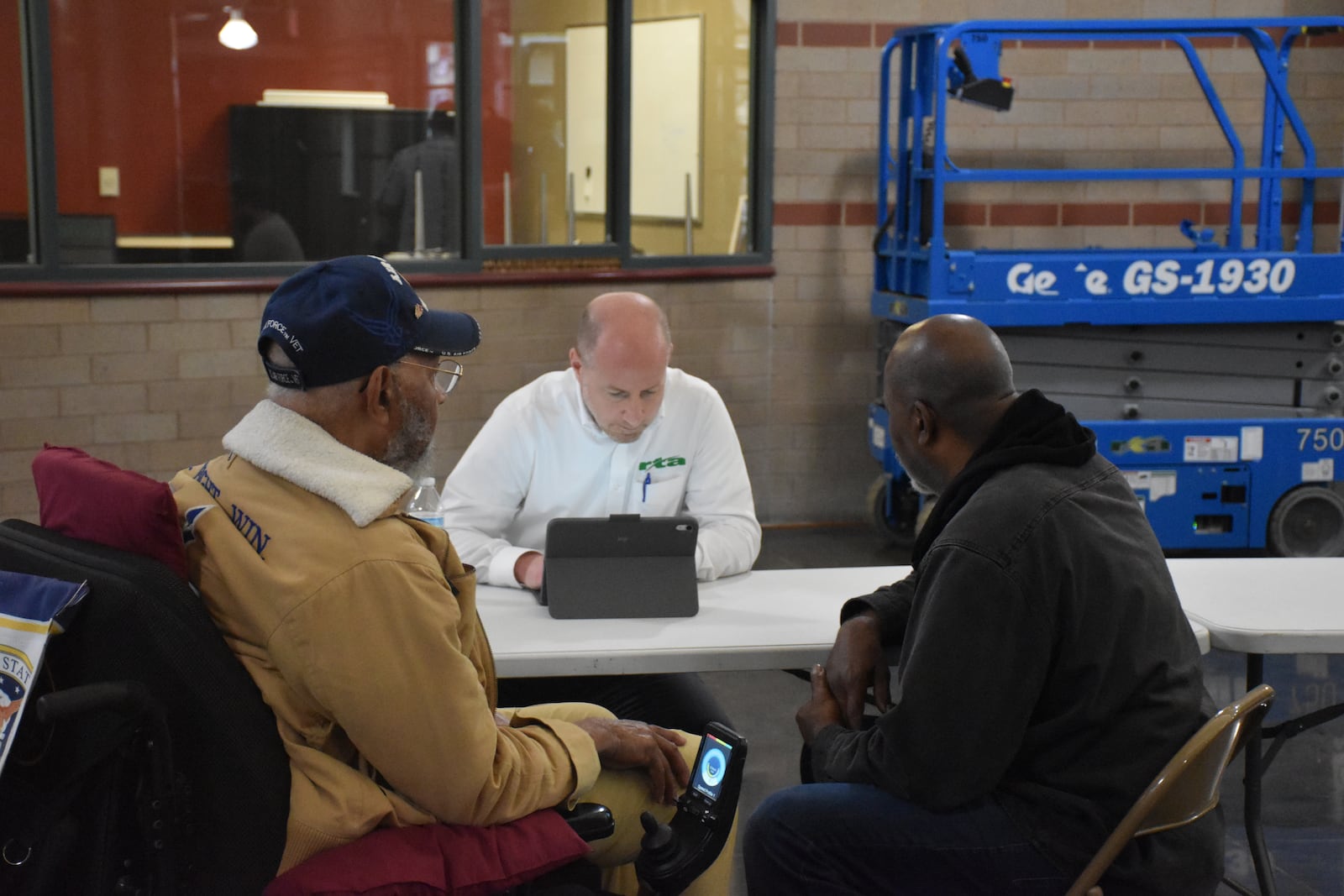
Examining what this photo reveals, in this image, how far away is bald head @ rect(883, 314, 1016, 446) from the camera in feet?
Answer: 6.95

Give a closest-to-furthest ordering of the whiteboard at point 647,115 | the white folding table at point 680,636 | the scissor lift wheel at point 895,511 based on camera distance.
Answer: the white folding table at point 680,636
the scissor lift wheel at point 895,511
the whiteboard at point 647,115

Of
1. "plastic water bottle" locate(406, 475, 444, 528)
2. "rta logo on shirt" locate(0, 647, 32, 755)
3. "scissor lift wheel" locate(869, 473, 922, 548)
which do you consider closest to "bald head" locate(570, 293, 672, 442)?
"plastic water bottle" locate(406, 475, 444, 528)

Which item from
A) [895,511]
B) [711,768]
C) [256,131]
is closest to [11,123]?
[256,131]

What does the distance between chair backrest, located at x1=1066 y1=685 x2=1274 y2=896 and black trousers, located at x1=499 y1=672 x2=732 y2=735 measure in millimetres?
1084

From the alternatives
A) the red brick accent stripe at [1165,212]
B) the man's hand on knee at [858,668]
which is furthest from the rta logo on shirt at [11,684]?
the red brick accent stripe at [1165,212]

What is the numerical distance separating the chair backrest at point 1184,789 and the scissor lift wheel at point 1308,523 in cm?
448

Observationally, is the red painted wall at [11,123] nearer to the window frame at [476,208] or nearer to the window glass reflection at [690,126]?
the window frame at [476,208]

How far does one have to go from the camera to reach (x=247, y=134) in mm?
6113

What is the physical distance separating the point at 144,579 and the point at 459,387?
467 centimetres

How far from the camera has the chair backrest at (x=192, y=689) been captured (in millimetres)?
1602

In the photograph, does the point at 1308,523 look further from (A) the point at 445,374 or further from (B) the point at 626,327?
(A) the point at 445,374

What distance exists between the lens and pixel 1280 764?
154 inches

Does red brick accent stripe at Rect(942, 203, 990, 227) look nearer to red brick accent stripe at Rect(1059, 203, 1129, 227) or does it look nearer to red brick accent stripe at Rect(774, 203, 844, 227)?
red brick accent stripe at Rect(1059, 203, 1129, 227)

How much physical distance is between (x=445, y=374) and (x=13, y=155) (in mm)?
4344
